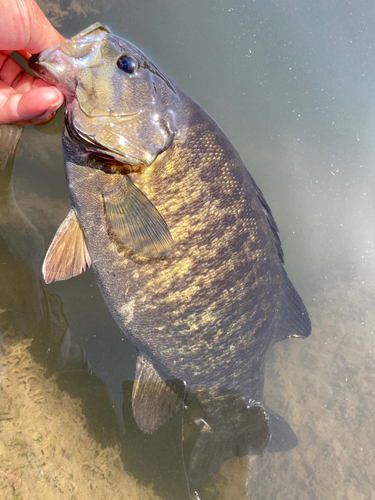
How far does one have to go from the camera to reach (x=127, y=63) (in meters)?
1.58

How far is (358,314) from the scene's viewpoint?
3.91m

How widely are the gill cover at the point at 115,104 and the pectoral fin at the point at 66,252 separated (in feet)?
1.65

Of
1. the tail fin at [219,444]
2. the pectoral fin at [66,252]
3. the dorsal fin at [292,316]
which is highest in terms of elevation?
the dorsal fin at [292,316]

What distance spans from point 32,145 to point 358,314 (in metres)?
4.06

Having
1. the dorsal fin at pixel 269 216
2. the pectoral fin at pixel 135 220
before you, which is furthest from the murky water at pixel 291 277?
the dorsal fin at pixel 269 216

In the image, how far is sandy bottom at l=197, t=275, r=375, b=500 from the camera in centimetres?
290

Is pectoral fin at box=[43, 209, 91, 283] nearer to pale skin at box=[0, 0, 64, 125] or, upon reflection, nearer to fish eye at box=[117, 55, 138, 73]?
pale skin at box=[0, 0, 64, 125]

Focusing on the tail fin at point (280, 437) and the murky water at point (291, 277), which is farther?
the tail fin at point (280, 437)

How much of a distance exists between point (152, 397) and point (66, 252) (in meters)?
1.15

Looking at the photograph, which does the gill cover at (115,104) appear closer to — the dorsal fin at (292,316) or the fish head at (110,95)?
the fish head at (110,95)

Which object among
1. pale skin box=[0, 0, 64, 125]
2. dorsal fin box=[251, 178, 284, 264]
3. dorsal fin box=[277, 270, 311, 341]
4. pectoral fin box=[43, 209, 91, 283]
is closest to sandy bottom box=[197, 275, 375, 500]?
dorsal fin box=[277, 270, 311, 341]

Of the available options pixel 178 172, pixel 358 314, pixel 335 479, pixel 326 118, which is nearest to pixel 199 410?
pixel 335 479

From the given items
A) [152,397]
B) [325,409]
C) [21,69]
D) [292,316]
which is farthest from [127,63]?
[325,409]

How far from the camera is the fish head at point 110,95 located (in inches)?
58.3
